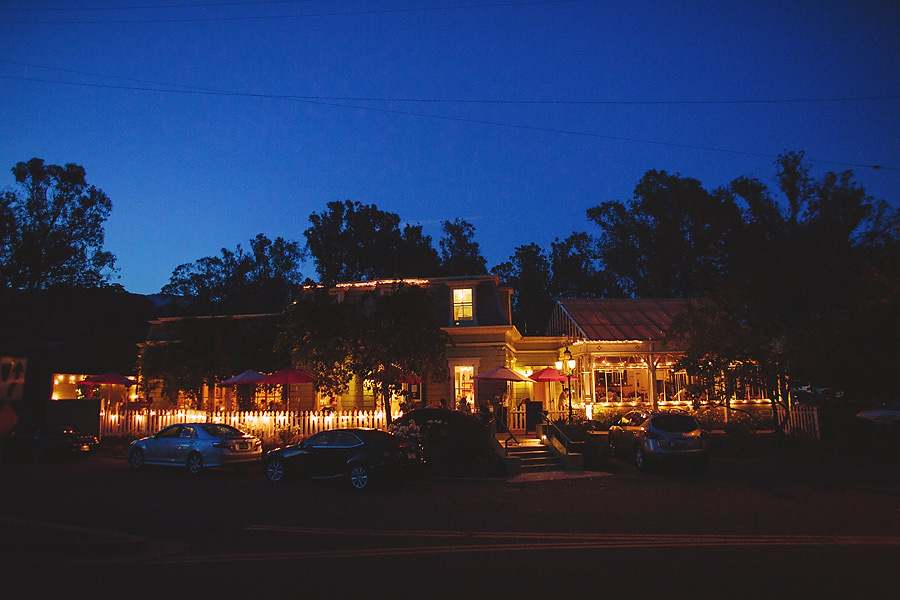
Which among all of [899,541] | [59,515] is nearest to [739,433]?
[899,541]

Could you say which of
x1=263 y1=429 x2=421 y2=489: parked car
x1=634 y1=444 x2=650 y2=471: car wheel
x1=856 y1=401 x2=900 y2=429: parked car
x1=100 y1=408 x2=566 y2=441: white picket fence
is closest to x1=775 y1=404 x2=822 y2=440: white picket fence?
x1=856 y1=401 x2=900 y2=429: parked car

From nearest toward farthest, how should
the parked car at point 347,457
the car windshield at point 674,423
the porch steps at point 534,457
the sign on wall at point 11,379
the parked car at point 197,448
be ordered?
the sign on wall at point 11,379 → the parked car at point 347,457 → the parked car at point 197,448 → the car windshield at point 674,423 → the porch steps at point 534,457

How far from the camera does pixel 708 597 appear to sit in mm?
5750

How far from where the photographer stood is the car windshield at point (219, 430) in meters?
16.9

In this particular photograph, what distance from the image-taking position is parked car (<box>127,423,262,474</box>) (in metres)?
16.4

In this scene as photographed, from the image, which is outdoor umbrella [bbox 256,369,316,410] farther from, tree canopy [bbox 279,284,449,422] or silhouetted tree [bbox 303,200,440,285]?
silhouetted tree [bbox 303,200,440,285]

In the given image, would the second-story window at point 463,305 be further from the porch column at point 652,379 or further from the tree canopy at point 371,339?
the porch column at point 652,379

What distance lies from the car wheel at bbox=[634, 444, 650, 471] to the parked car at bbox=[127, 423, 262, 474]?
34.4 ft

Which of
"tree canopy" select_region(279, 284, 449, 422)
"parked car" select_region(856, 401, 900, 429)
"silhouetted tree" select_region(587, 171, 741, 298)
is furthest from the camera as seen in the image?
"silhouetted tree" select_region(587, 171, 741, 298)

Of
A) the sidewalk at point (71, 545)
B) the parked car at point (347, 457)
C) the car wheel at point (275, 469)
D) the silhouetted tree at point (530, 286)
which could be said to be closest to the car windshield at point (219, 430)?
the parked car at point (347, 457)

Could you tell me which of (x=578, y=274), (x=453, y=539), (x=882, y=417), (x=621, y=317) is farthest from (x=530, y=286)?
(x=453, y=539)

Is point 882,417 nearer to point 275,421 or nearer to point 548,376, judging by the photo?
point 548,376

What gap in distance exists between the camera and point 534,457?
18.2m

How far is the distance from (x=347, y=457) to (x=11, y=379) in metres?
7.60
